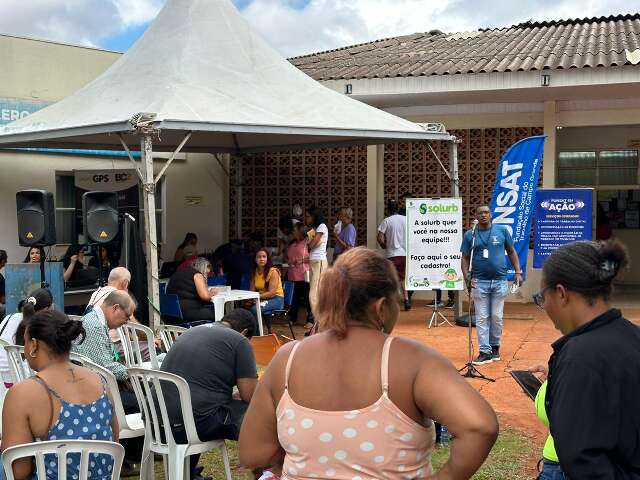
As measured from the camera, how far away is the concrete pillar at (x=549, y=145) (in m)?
12.1

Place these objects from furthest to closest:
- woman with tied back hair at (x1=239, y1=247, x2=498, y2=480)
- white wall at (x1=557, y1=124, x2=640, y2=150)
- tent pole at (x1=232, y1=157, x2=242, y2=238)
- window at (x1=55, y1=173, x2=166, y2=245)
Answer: tent pole at (x1=232, y1=157, x2=242, y2=238)
white wall at (x1=557, y1=124, x2=640, y2=150)
window at (x1=55, y1=173, x2=166, y2=245)
woman with tied back hair at (x1=239, y1=247, x2=498, y2=480)

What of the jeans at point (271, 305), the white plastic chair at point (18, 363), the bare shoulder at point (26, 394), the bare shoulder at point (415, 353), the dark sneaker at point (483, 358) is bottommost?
the dark sneaker at point (483, 358)

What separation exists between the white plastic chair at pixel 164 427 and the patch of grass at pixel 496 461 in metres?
0.60

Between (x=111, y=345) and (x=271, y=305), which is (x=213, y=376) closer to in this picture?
(x=111, y=345)

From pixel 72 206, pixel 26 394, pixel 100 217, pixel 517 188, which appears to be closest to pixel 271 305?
pixel 100 217

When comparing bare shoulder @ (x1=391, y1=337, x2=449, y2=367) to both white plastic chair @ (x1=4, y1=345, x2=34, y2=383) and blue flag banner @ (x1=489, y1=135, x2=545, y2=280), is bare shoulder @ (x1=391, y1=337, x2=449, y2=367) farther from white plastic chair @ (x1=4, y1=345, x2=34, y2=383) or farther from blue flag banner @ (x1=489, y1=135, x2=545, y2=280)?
blue flag banner @ (x1=489, y1=135, x2=545, y2=280)

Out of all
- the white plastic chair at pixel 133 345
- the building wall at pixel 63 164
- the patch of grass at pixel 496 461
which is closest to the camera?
the patch of grass at pixel 496 461

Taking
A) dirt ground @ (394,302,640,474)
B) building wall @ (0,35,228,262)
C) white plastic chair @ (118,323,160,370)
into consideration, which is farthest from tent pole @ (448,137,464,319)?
white plastic chair @ (118,323,160,370)

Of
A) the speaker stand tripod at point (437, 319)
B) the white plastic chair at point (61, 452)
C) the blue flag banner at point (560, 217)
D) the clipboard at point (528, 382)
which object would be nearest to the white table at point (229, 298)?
the speaker stand tripod at point (437, 319)

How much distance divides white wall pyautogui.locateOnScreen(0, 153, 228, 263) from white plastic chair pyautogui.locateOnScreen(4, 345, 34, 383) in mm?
7717

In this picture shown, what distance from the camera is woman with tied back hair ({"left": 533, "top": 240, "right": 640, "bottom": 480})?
2.08 metres

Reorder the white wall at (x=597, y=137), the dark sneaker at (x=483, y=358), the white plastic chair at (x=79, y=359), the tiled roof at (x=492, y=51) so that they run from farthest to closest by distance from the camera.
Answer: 1. the white wall at (x=597, y=137)
2. the tiled roof at (x=492, y=51)
3. the dark sneaker at (x=483, y=358)
4. the white plastic chair at (x=79, y=359)

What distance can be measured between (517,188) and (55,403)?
753 centimetres

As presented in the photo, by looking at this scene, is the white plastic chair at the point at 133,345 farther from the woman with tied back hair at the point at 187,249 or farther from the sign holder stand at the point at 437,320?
the woman with tied back hair at the point at 187,249
